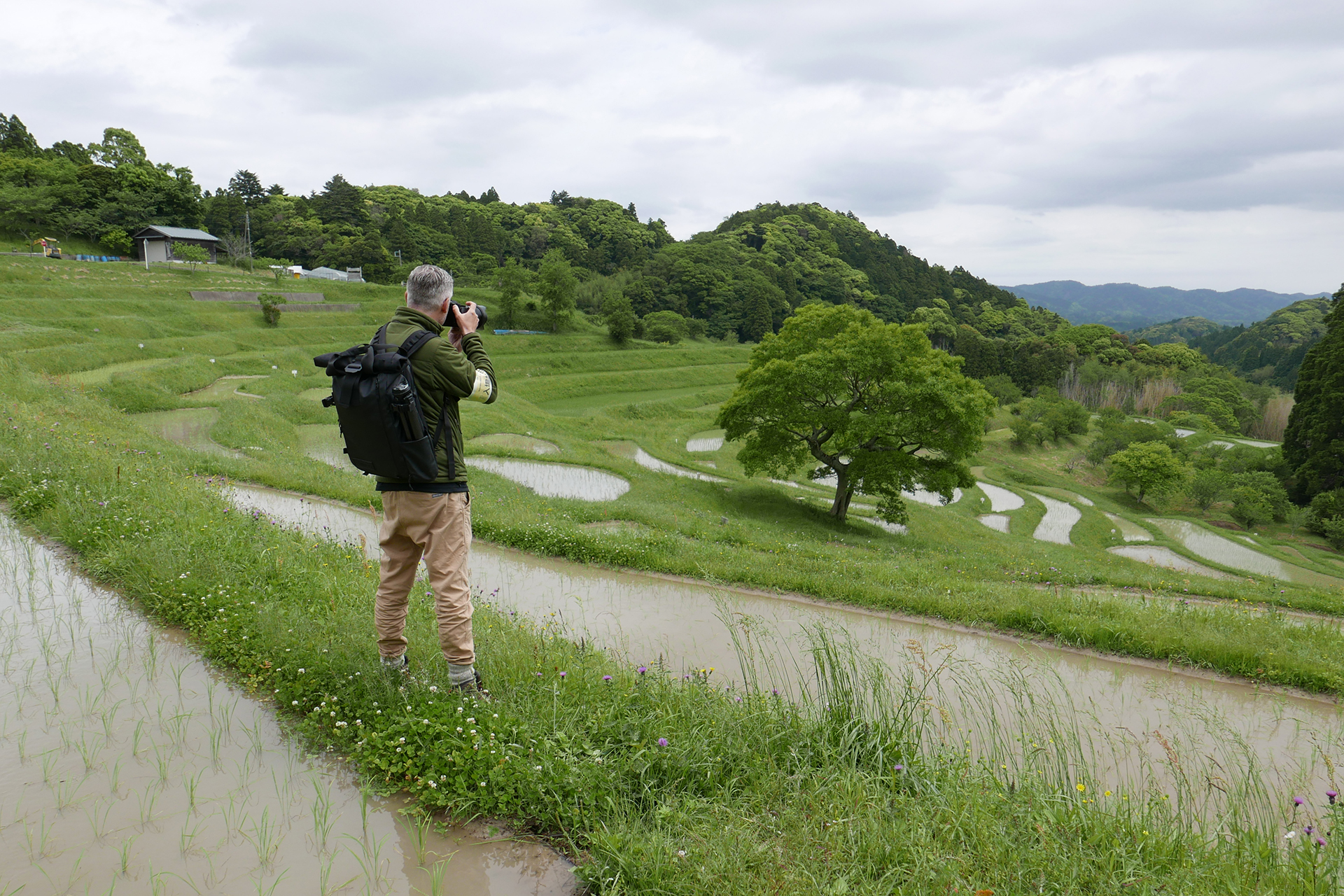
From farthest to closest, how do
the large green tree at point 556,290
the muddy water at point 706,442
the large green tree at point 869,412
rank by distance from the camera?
the large green tree at point 556,290, the muddy water at point 706,442, the large green tree at point 869,412

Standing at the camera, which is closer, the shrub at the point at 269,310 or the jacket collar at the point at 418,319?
the jacket collar at the point at 418,319

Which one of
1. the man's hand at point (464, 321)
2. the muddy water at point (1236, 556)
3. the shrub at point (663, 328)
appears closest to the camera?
the man's hand at point (464, 321)

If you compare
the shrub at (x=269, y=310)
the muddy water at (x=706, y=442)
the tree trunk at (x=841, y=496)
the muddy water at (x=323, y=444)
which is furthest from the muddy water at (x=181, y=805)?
the shrub at (x=269, y=310)

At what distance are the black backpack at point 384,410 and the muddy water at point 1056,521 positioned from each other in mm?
27808

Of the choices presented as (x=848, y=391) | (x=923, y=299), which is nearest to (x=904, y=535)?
(x=848, y=391)

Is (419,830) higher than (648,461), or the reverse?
(419,830)

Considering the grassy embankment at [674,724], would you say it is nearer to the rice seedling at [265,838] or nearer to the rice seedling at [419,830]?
the rice seedling at [419,830]

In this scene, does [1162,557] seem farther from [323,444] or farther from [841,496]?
[323,444]

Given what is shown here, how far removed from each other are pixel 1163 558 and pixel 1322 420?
23.7 meters

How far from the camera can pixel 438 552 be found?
3969 millimetres

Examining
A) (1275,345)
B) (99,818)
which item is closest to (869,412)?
(99,818)

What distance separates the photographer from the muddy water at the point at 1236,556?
24.3 meters

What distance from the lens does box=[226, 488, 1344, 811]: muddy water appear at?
15.1ft

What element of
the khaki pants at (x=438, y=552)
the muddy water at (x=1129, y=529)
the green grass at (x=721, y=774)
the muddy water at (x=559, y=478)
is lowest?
the muddy water at (x=1129, y=529)
